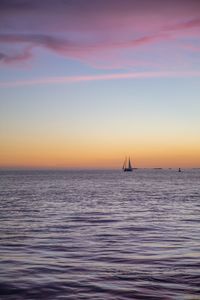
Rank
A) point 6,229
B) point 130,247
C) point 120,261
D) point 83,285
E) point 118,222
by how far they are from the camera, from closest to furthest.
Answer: point 83,285, point 120,261, point 130,247, point 6,229, point 118,222

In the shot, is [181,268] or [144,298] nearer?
[144,298]

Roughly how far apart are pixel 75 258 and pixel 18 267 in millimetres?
2520

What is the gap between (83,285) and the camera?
1220cm

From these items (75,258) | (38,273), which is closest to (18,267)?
(38,273)

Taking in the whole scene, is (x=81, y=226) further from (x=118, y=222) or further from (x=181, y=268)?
(x=181, y=268)

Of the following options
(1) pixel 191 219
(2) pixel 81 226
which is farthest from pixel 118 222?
(1) pixel 191 219

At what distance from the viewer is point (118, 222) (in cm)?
2862

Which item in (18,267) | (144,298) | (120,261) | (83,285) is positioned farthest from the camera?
(120,261)

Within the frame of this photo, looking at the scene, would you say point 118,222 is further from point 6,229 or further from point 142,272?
point 142,272

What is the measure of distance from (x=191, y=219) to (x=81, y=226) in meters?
8.80

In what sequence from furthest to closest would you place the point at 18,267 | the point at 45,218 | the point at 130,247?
the point at 45,218 → the point at 130,247 → the point at 18,267

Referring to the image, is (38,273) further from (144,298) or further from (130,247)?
(130,247)

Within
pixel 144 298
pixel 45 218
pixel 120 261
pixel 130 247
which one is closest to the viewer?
pixel 144 298

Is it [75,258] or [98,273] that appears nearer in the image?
[98,273]
